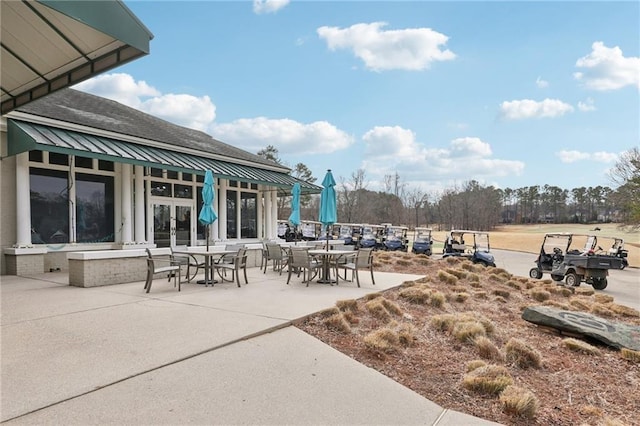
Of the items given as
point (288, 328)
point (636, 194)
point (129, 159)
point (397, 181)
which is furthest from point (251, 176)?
point (397, 181)

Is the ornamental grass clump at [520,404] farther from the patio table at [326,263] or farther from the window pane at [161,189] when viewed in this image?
the window pane at [161,189]

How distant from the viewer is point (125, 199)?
12609 mm

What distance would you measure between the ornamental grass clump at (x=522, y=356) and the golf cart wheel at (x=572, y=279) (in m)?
12.2

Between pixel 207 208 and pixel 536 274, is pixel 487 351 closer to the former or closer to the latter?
pixel 207 208

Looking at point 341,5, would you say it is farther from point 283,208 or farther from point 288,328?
point 283,208

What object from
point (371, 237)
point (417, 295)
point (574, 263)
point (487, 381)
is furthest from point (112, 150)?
point (371, 237)

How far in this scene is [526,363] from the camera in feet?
15.7

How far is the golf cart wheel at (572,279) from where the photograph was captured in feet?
48.4

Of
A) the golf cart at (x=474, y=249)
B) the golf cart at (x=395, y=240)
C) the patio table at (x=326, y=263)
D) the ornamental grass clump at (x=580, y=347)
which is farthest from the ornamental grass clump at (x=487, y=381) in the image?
the golf cart at (x=395, y=240)

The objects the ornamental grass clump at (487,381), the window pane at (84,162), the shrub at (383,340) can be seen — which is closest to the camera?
the ornamental grass clump at (487,381)

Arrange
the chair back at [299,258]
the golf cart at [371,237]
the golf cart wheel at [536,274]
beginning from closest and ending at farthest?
the chair back at [299,258], the golf cart wheel at [536,274], the golf cart at [371,237]

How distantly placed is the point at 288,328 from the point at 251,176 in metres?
11.4

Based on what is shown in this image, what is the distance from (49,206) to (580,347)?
43.7 feet

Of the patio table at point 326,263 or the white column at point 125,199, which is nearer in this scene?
the patio table at point 326,263
